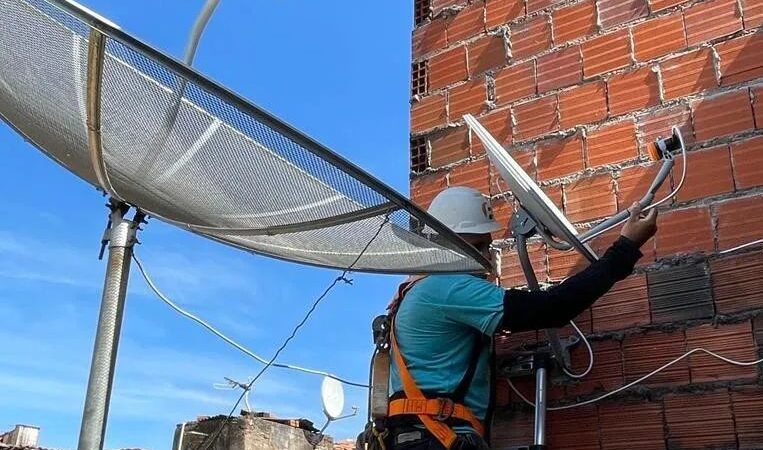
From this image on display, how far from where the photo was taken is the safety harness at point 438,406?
2799 millimetres

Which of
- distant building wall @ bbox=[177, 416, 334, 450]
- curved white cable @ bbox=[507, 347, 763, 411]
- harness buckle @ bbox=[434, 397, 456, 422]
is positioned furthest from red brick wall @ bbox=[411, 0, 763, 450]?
distant building wall @ bbox=[177, 416, 334, 450]

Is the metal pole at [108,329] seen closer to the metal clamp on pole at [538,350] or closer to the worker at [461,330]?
the worker at [461,330]

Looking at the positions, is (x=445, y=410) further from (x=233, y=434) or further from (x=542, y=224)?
(x=233, y=434)

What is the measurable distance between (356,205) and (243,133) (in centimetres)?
51

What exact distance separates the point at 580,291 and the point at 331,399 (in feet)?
10.9

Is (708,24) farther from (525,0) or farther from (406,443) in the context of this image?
(406,443)

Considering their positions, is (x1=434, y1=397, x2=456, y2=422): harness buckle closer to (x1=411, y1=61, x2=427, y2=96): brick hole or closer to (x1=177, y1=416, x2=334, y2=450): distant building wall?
(x1=411, y1=61, x2=427, y2=96): brick hole

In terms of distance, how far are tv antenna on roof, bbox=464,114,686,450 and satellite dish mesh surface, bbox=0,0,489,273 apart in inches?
9.8

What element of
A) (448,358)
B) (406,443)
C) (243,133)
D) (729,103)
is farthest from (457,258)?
(729,103)

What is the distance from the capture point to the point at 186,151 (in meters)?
2.80

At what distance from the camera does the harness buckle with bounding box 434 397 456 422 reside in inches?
111

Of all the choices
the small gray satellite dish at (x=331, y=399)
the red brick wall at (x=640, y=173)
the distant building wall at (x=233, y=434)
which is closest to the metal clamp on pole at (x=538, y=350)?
the red brick wall at (x=640, y=173)

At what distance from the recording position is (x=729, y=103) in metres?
3.14

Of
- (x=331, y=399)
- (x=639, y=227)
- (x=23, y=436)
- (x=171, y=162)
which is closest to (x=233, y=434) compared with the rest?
(x=331, y=399)
